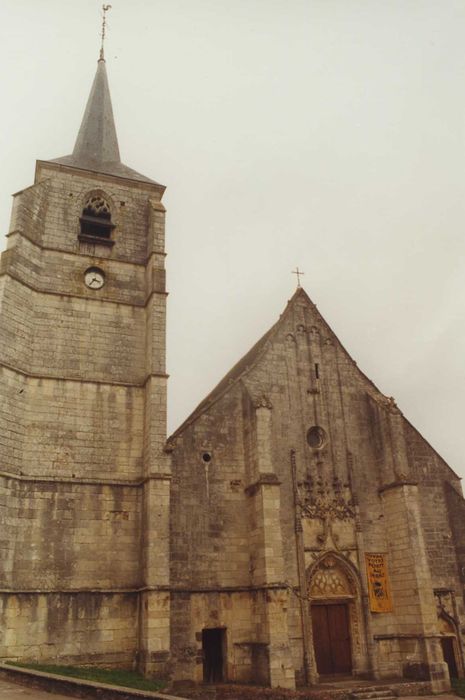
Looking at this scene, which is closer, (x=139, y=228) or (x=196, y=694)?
(x=196, y=694)

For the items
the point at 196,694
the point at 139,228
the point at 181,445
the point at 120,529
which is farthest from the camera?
the point at 139,228

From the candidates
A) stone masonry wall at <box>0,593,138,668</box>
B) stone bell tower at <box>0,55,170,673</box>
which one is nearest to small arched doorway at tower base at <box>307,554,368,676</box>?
stone bell tower at <box>0,55,170,673</box>

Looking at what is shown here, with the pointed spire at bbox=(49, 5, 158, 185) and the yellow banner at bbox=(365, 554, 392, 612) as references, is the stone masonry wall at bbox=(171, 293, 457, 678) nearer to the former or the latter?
the yellow banner at bbox=(365, 554, 392, 612)

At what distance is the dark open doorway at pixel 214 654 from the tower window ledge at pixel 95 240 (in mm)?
12111

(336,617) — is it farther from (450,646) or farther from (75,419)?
(75,419)

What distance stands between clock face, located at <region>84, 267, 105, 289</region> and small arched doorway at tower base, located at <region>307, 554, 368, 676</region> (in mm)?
10788

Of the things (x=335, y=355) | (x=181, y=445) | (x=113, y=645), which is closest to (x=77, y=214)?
(x=181, y=445)

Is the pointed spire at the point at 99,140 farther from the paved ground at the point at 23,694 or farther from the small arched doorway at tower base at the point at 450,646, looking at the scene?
the small arched doorway at tower base at the point at 450,646

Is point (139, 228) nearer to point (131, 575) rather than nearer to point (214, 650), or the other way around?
point (131, 575)

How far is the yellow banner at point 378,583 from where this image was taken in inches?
703

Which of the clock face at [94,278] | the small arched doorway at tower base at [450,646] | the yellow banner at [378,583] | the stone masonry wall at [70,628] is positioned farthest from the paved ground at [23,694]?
the small arched doorway at tower base at [450,646]

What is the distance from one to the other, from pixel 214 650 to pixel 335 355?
32.5ft

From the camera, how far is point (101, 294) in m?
19.2

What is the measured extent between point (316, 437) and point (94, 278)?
8730 mm
